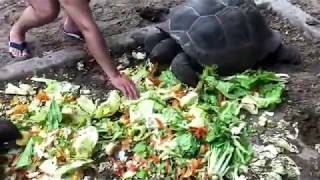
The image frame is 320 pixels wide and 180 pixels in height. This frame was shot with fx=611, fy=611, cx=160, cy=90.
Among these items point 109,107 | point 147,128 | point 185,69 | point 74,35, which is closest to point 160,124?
point 147,128

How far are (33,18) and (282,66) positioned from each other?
64.2 inches

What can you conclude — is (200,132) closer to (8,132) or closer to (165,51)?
(165,51)

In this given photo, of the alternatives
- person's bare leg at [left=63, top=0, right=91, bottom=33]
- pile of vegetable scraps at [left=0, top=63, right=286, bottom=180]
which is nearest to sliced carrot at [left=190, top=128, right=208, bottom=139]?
pile of vegetable scraps at [left=0, top=63, right=286, bottom=180]

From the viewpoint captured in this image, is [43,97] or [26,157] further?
[43,97]

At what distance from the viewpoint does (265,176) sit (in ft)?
9.53

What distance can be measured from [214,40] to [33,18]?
4.10 ft

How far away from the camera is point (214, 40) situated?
3494mm

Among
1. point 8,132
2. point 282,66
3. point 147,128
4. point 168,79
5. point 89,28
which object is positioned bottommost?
point 282,66

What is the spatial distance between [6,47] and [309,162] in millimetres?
2214

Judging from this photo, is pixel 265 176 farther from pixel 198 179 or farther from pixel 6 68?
pixel 6 68

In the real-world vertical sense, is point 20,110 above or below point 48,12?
below

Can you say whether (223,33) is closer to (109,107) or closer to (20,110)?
(109,107)

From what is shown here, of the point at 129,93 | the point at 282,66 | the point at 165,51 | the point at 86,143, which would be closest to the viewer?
the point at 86,143

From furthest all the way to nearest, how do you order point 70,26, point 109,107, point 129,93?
point 70,26 → point 129,93 → point 109,107
